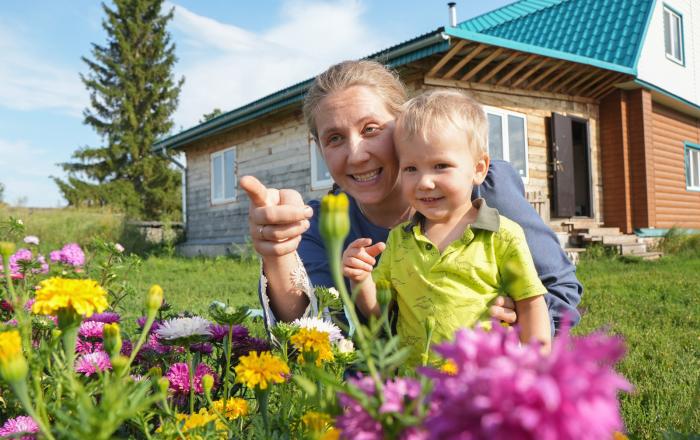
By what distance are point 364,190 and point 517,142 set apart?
781 cm

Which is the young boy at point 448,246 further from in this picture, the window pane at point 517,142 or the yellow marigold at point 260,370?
the window pane at point 517,142

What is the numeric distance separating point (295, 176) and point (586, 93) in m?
5.55

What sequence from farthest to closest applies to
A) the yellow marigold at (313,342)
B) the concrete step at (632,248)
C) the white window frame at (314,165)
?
the white window frame at (314,165)
the concrete step at (632,248)
the yellow marigold at (313,342)

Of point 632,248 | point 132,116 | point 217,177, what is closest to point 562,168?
point 632,248

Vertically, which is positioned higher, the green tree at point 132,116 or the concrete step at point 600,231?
the green tree at point 132,116

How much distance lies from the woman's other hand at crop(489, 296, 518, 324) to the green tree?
84.7 ft

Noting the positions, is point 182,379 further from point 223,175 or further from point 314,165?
point 223,175

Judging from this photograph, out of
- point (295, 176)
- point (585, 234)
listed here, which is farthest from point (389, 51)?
point (585, 234)

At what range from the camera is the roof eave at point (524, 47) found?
705 cm

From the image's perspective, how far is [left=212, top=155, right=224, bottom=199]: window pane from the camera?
42.6ft

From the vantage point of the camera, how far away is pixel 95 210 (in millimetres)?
16859

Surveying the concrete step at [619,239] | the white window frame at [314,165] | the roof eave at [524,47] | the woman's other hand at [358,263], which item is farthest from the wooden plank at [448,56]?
the woman's other hand at [358,263]

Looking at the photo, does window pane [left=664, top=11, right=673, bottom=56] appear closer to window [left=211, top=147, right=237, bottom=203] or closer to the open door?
the open door

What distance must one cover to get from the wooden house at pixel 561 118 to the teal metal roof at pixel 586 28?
3 centimetres
